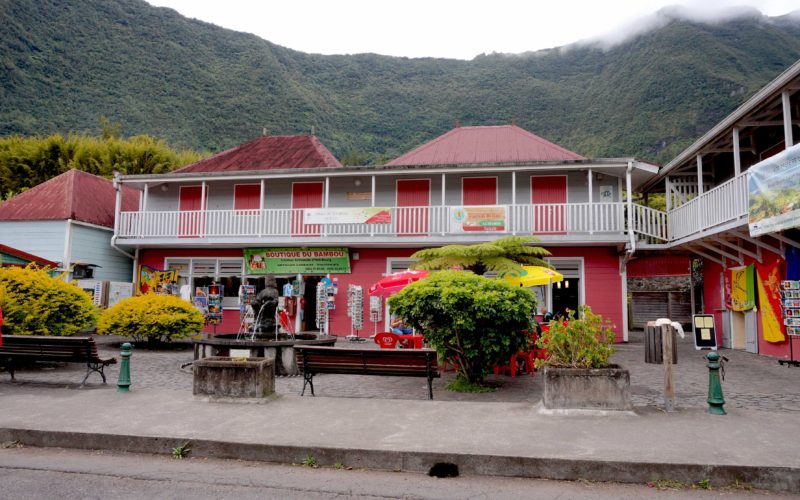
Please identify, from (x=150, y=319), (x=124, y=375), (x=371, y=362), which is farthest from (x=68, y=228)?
(x=371, y=362)

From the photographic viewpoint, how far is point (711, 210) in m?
Answer: 13.1

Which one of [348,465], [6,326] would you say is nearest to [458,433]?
A: [348,465]

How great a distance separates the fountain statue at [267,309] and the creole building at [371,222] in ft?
22.2

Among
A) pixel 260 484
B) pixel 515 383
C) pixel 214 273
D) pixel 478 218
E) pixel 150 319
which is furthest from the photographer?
pixel 214 273

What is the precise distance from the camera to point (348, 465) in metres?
4.97

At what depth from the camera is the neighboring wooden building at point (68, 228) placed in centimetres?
1853

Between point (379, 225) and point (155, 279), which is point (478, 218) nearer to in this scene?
point (379, 225)

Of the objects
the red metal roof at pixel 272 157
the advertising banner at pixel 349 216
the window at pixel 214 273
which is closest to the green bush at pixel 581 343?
the advertising banner at pixel 349 216

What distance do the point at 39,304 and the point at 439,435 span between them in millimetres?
8974

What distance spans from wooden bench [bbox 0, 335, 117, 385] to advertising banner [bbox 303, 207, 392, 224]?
9.31 meters

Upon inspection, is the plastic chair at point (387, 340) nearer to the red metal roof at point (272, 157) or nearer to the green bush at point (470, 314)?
the green bush at point (470, 314)

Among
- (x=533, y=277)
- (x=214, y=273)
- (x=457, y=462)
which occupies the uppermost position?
(x=214, y=273)

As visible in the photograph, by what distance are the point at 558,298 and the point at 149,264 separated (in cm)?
1454

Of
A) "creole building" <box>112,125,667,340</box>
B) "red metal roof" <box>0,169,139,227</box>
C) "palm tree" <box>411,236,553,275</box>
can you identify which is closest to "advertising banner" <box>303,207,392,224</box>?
"creole building" <box>112,125,667,340</box>
